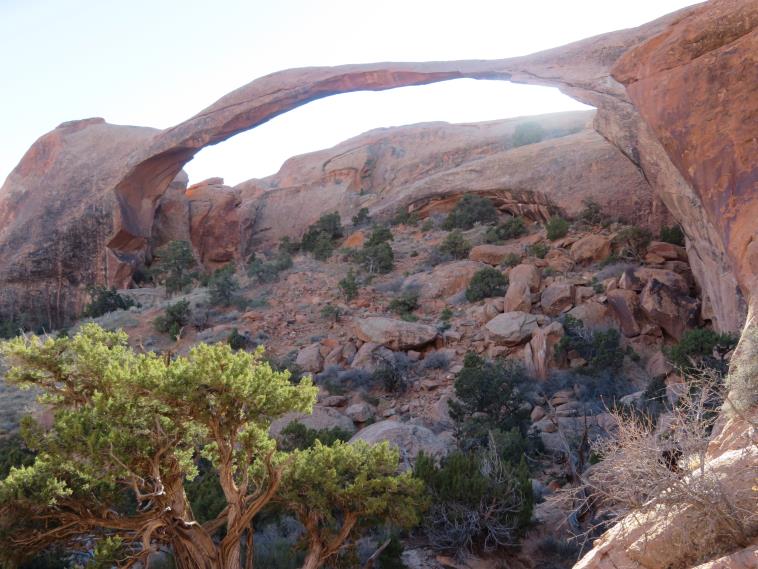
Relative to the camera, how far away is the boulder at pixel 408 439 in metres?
10.4

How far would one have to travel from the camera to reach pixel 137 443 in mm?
6465

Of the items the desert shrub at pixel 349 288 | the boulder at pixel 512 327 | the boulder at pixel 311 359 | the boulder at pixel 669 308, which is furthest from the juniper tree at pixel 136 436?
the desert shrub at pixel 349 288

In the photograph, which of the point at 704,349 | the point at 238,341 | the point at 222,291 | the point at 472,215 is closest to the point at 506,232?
the point at 472,215

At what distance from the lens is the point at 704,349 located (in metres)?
11.4

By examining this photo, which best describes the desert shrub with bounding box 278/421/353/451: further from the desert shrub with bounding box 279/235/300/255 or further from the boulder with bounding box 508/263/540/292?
the desert shrub with bounding box 279/235/300/255

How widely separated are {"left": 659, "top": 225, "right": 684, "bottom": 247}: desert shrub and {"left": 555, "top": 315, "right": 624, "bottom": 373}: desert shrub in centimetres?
464

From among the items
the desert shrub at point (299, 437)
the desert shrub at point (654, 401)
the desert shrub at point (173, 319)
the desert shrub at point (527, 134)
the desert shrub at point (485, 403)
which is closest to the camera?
the desert shrub at point (654, 401)

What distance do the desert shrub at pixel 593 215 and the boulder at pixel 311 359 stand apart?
871 cm

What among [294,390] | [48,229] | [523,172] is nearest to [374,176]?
[523,172]

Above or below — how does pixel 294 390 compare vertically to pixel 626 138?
below

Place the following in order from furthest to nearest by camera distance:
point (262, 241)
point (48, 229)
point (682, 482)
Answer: point (262, 241)
point (48, 229)
point (682, 482)

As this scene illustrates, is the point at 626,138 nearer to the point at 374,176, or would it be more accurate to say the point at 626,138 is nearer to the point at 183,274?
the point at 183,274

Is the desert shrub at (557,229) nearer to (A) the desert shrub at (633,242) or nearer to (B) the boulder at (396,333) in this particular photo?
(A) the desert shrub at (633,242)

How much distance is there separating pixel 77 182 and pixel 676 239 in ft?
65.2
